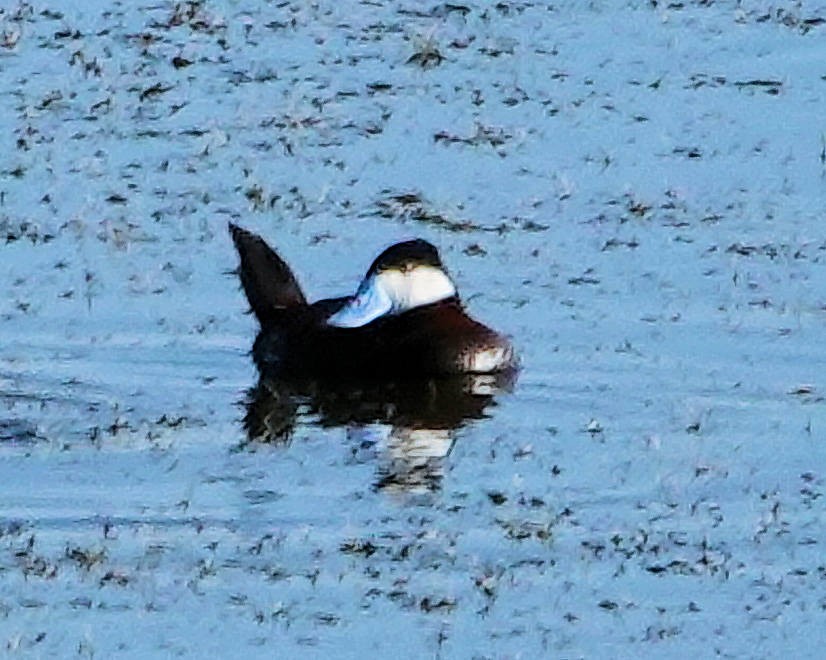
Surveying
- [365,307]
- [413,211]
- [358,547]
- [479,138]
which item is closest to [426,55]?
[479,138]

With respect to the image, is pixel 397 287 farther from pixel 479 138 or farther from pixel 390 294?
pixel 479 138

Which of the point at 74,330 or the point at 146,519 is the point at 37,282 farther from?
the point at 146,519

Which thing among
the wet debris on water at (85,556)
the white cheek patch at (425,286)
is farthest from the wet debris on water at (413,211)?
the wet debris on water at (85,556)

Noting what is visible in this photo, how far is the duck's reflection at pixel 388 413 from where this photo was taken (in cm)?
1077

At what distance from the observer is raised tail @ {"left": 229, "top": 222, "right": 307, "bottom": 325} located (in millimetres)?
12109

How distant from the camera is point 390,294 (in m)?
12.1

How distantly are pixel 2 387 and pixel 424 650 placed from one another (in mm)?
3100

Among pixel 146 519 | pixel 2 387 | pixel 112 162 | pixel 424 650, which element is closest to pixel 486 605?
pixel 424 650

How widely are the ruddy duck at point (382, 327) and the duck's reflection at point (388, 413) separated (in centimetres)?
7

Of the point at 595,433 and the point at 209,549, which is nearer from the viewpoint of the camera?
the point at 209,549

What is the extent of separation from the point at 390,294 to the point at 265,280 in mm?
460

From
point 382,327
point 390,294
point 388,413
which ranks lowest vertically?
point 388,413

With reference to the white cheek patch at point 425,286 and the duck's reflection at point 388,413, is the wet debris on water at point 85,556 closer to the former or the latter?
the duck's reflection at point 388,413

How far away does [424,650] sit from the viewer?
28.2 ft
